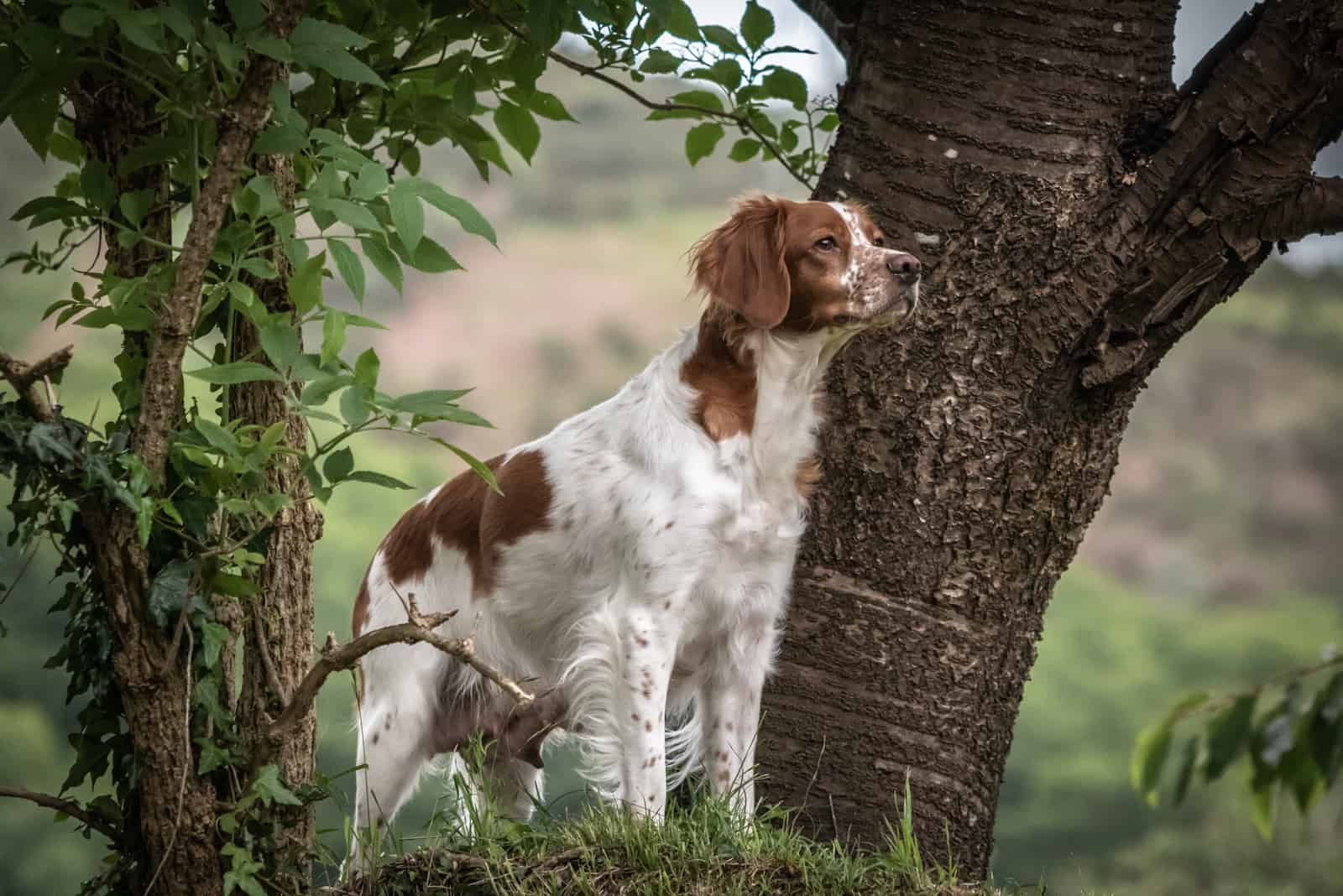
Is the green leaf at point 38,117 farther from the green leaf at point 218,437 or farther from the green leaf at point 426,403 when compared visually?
the green leaf at point 426,403

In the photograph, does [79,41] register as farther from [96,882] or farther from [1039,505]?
[1039,505]

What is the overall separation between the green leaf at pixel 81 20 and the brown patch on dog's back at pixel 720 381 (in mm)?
1418

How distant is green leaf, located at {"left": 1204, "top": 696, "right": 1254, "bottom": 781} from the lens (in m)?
0.90

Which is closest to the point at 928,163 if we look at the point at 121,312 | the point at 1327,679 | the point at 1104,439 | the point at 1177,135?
the point at 1177,135

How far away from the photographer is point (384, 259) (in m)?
2.03

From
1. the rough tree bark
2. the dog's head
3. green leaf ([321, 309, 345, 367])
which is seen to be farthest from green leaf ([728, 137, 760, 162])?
green leaf ([321, 309, 345, 367])

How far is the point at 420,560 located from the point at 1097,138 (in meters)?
1.79

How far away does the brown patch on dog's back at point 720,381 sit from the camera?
2.81m

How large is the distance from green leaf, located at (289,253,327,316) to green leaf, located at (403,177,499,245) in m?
0.18

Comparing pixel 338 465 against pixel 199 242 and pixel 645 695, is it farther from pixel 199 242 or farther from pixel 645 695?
pixel 645 695

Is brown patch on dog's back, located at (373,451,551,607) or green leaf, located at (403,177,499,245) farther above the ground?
green leaf, located at (403,177,499,245)

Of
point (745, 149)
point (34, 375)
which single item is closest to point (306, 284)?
point (34, 375)

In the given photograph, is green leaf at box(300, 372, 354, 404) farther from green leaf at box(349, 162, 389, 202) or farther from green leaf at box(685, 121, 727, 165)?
green leaf at box(685, 121, 727, 165)

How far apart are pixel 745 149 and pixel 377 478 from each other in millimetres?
1688
